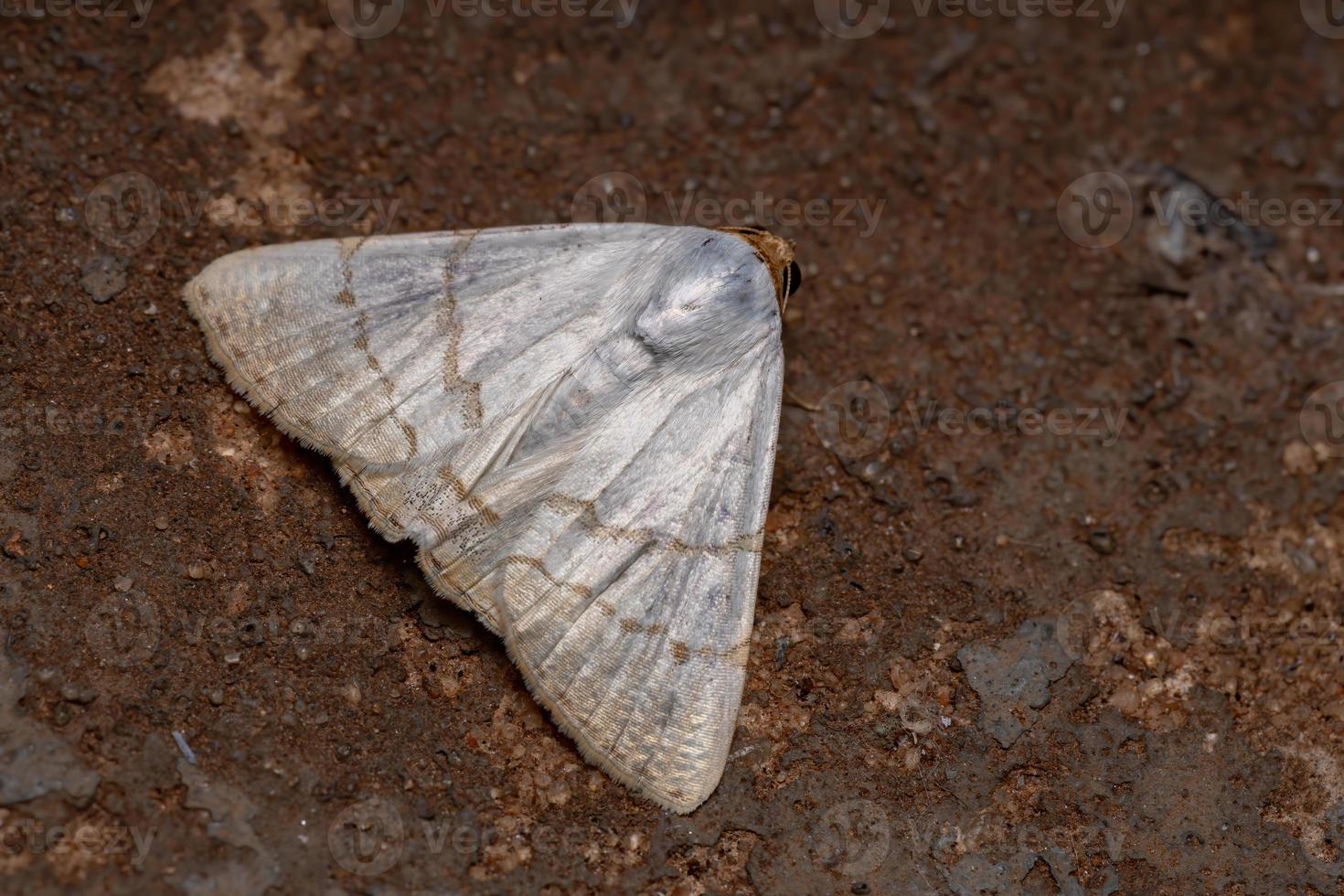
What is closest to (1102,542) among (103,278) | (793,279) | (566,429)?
(793,279)

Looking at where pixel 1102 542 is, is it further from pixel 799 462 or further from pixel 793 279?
pixel 793 279

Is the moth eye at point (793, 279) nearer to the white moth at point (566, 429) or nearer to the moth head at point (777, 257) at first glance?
the moth head at point (777, 257)

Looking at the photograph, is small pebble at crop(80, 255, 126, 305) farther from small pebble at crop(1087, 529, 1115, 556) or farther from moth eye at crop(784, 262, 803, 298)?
small pebble at crop(1087, 529, 1115, 556)

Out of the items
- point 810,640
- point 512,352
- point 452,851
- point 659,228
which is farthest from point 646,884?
point 659,228

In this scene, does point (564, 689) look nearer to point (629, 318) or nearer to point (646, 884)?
point (646, 884)

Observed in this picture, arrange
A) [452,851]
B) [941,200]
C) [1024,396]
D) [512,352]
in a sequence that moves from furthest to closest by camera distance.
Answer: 1. [941,200]
2. [1024,396]
3. [512,352]
4. [452,851]

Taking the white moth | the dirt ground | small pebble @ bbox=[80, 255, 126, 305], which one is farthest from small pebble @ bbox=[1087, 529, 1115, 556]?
small pebble @ bbox=[80, 255, 126, 305]
